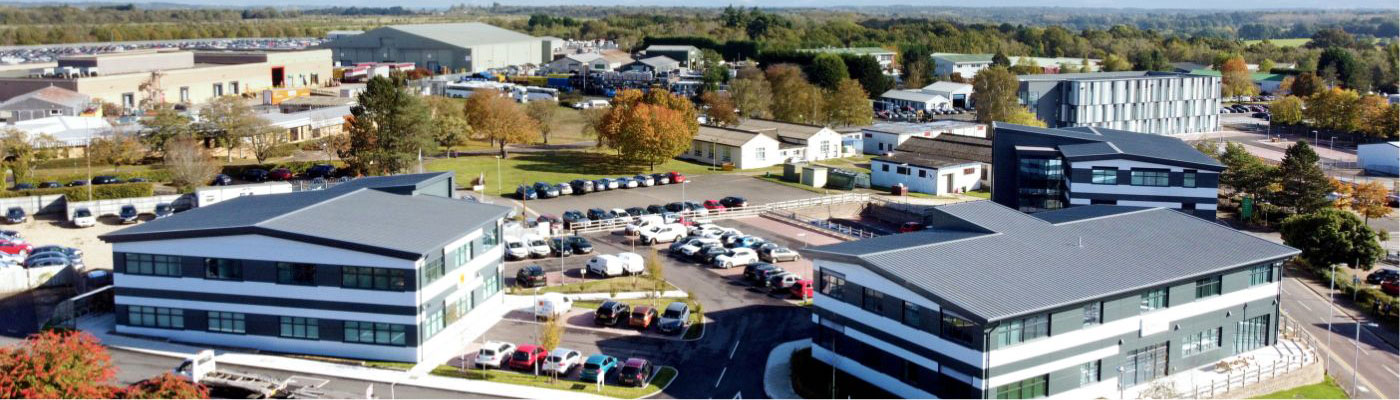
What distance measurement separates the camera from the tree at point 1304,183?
52719 mm

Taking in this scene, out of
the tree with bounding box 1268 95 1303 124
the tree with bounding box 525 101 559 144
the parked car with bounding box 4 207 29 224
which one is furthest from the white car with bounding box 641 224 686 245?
the tree with bounding box 1268 95 1303 124

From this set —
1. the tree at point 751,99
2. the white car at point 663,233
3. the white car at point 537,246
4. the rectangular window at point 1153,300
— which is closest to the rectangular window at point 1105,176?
the rectangular window at point 1153,300

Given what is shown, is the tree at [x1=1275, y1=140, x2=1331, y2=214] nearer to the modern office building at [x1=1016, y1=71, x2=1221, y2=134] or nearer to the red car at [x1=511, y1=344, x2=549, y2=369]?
the modern office building at [x1=1016, y1=71, x2=1221, y2=134]

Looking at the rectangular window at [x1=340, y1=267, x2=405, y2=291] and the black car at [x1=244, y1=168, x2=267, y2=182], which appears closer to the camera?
the rectangular window at [x1=340, y1=267, x2=405, y2=291]

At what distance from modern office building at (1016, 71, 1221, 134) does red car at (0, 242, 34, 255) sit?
68005 millimetres

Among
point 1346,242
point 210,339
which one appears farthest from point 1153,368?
point 210,339

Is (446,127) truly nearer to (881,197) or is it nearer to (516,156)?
(516,156)

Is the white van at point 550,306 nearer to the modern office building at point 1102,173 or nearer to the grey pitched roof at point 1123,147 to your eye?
the modern office building at point 1102,173

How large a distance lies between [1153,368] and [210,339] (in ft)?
82.3

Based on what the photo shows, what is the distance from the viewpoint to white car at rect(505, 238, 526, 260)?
1718 inches

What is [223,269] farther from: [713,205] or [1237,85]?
[1237,85]

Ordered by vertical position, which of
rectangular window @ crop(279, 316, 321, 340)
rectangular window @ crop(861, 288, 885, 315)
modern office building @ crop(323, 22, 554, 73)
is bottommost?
rectangular window @ crop(279, 316, 321, 340)

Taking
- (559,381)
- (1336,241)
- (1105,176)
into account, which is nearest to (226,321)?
(559,381)

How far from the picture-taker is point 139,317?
33.0 m
